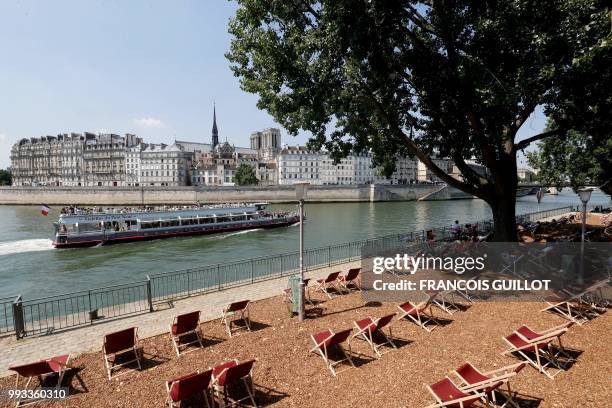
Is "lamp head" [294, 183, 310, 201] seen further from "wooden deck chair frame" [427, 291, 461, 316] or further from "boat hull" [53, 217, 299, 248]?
"boat hull" [53, 217, 299, 248]

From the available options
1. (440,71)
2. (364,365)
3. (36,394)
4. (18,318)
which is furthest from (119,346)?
(440,71)

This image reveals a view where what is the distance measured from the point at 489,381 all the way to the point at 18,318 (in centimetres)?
1047

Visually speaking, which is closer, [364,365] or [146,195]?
[364,365]

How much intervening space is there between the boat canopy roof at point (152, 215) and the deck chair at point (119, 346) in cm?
3231

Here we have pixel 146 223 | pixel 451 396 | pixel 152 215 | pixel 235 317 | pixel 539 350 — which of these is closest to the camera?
pixel 451 396

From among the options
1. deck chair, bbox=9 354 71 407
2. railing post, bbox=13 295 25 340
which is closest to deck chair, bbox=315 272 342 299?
deck chair, bbox=9 354 71 407

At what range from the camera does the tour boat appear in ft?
114

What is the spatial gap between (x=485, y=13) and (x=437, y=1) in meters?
1.63

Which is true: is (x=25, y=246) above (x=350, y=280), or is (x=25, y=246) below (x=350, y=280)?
below

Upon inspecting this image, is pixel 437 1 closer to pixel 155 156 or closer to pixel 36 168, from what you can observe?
pixel 155 156

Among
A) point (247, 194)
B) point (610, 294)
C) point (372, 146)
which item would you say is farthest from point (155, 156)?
point (610, 294)

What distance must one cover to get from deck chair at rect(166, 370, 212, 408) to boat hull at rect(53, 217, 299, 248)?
34057 mm

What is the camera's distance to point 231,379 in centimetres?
591

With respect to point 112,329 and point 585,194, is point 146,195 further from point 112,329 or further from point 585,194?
point 585,194
